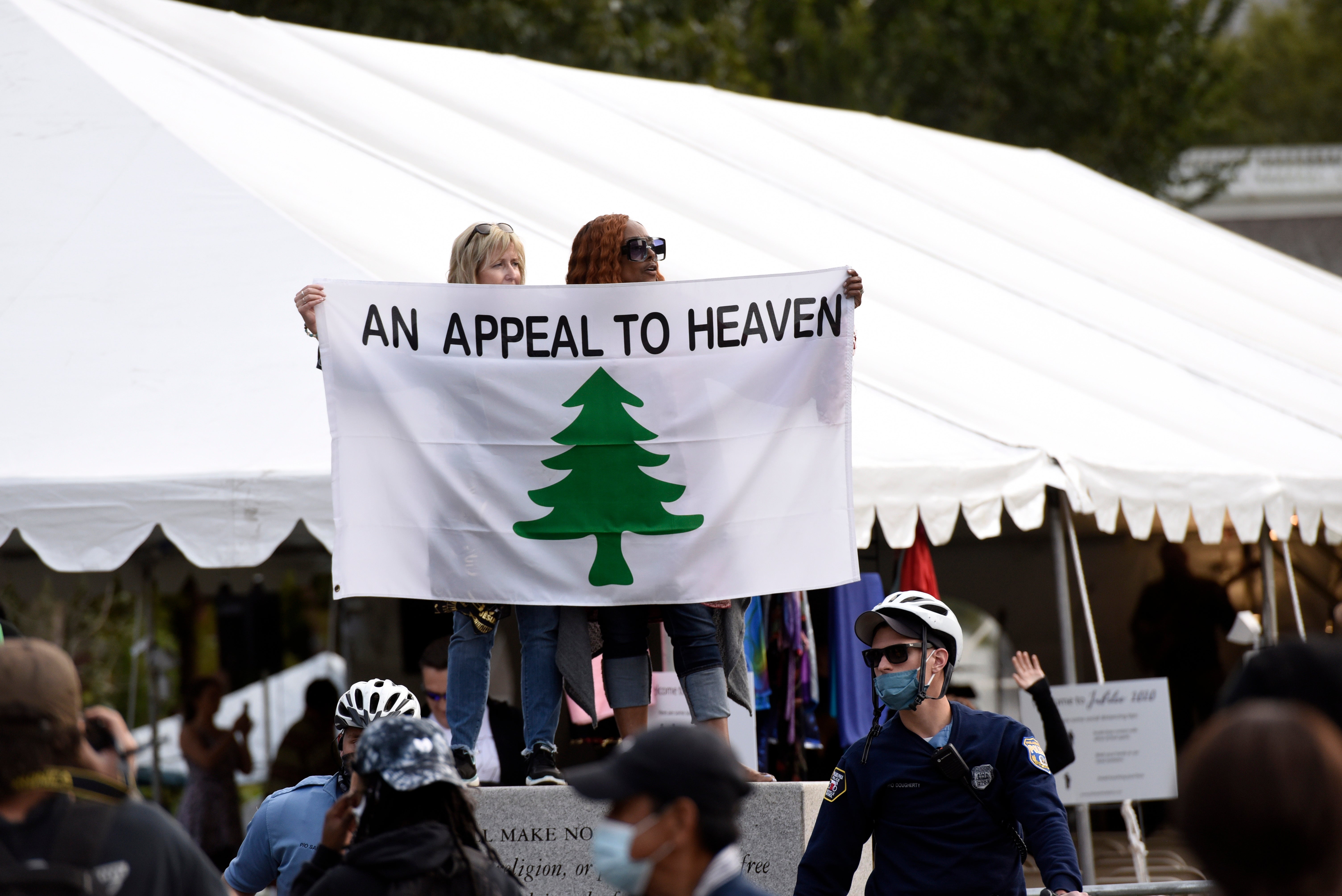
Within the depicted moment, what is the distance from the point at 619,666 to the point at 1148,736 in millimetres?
3733

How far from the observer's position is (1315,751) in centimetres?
223

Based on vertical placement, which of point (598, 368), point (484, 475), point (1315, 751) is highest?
point (598, 368)

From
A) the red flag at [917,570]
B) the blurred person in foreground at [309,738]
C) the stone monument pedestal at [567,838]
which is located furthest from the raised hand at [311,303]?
the blurred person in foreground at [309,738]

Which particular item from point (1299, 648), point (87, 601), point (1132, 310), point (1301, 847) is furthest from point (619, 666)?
point (87, 601)

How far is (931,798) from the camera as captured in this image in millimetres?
4684

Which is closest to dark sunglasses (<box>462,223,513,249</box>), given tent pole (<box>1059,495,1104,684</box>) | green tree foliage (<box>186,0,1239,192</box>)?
tent pole (<box>1059,495,1104,684</box>)

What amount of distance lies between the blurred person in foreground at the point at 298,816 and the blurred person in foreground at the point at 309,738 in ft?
20.6

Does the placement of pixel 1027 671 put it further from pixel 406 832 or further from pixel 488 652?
pixel 406 832

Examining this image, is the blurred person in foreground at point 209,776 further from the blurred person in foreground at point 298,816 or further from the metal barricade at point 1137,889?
the metal barricade at point 1137,889

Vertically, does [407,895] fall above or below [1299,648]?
below

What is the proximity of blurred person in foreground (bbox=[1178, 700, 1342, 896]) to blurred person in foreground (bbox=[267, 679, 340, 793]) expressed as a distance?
941 cm

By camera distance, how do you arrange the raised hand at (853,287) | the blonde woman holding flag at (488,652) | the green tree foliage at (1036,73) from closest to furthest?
1. the blonde woman holding flag at (488,652)
2. the raised hand at (853,287)
3. the green tree foliage at (1036,73)

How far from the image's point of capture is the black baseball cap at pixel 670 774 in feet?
8.93

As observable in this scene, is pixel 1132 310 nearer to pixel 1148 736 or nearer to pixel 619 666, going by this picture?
pixel 1148 736
